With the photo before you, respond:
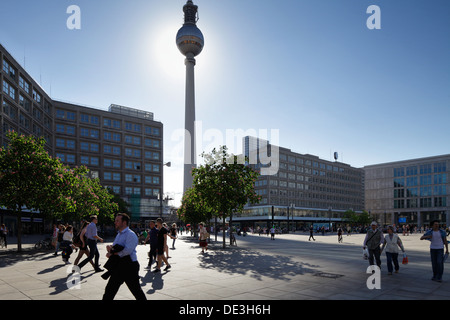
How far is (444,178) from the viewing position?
11106cm

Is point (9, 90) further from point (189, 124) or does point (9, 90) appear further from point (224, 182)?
point (189, 124)

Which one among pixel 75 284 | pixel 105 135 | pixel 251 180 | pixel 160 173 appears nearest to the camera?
pixel 75 284

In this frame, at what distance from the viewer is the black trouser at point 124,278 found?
584 cm

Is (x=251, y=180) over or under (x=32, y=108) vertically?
under

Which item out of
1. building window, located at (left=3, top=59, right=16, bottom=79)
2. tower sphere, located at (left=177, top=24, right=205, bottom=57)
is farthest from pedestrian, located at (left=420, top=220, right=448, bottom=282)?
tower sphere, located at (left=177, top=24, right=205, bottom=57)

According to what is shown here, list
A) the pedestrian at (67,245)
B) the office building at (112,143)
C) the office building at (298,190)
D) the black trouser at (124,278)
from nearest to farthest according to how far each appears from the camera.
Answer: the black trouser at (124,278), the pedestrian at (67,245), the office building at (112,143), the office building at (298,190)

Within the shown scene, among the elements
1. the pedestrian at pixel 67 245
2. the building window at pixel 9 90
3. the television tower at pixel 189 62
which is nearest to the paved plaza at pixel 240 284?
the pedestrian at pixel 67 245

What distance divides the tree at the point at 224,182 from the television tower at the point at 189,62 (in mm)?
81009

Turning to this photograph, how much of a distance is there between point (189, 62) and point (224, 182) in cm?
9080

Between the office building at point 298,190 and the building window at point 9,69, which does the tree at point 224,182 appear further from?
the office building at point 298,190

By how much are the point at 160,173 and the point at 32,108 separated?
115ft

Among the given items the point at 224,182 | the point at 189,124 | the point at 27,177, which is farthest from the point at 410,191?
the point at 27,177

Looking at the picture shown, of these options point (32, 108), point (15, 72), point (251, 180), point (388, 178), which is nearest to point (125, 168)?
point (32, 108)
